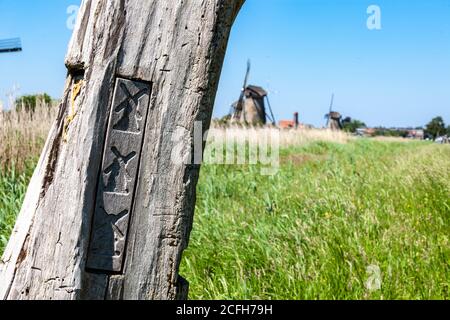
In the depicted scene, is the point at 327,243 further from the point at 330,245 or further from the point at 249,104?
the point at 249,104

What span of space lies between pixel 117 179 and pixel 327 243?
2.06m

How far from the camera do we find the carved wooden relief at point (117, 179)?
1382mm

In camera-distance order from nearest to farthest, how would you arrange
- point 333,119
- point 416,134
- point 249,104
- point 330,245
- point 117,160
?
point 117,160 → point 330,245 → point 249,104 → point 333,119 → point 416,134

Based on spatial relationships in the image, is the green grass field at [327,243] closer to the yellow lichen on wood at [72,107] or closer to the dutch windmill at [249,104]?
the yellow lichen on wood at [72,107]

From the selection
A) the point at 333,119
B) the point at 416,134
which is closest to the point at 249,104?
the point at 333,119

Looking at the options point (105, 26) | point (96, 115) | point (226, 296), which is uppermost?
point (105, 26)

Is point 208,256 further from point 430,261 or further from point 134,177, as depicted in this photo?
point 134,177

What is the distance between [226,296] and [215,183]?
356cm

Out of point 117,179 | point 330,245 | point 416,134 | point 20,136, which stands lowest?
point 330,245

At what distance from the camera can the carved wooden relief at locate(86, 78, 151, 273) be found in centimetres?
138

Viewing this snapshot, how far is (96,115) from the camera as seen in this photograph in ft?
4.49

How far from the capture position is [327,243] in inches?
125

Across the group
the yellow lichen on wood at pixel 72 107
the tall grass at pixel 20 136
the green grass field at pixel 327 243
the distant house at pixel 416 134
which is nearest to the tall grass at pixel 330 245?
the green grass field at pixel 327 243
